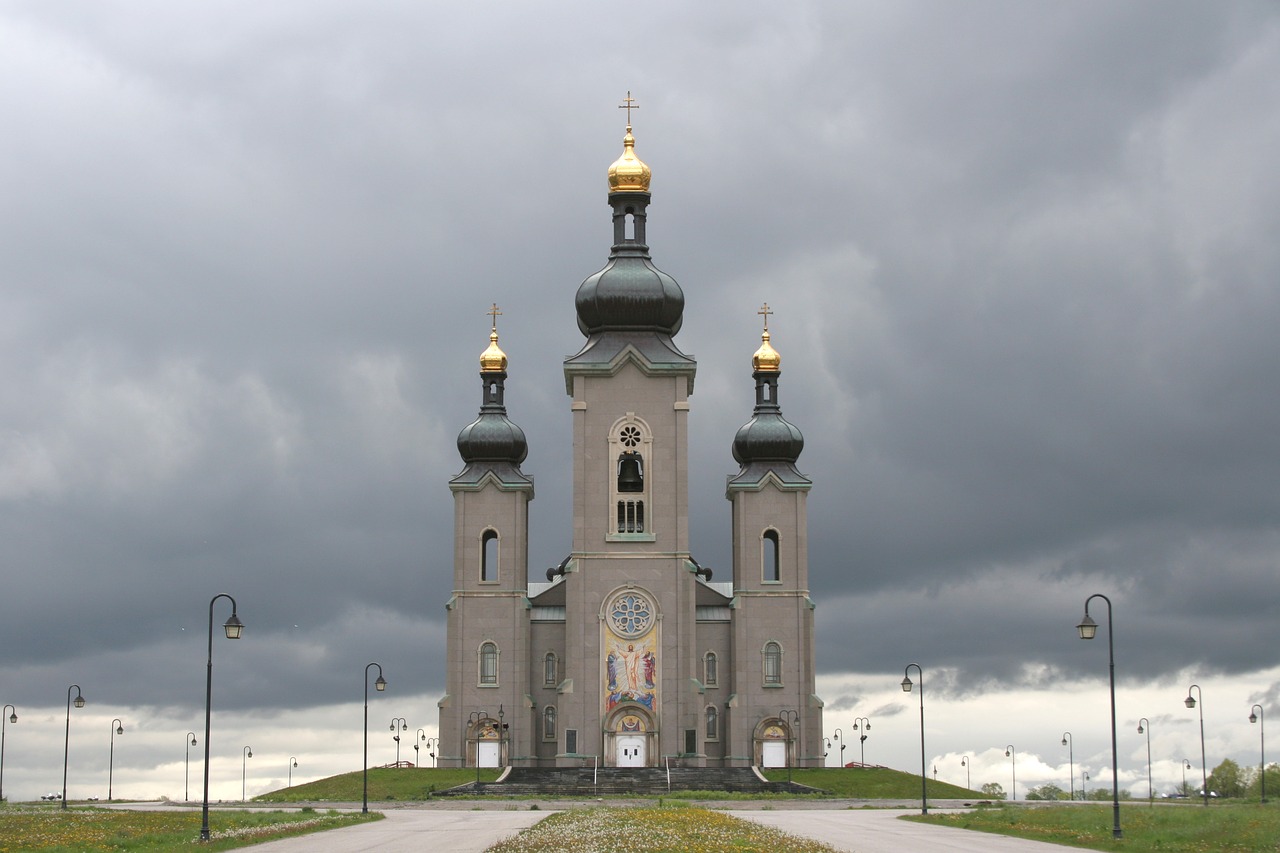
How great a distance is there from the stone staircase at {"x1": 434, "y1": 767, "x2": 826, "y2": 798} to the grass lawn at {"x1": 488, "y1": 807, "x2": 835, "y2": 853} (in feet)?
82.3

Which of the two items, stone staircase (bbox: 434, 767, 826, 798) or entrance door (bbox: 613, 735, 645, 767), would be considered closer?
stone staircase (bbox: 434, 767, 826, 798)

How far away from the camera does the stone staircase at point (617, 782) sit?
236ft

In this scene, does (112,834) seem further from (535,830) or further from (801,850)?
(801,850)

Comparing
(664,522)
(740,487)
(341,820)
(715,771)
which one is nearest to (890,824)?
(341,820)

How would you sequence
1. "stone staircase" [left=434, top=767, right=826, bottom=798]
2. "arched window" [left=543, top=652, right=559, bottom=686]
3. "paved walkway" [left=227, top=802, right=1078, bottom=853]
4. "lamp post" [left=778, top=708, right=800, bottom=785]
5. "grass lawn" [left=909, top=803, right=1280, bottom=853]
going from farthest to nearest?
"arched window" [left=543, top=652, right=559, bottom=686] → "lamp post" [left=778, top=708, right=800, bottom=785] → "stone staircase" [left=434, top=767, right=826, bottom=798] → "grass lawn" [left=909, top=803, right=1280, bottom=853] → "paved walkway" [left=227, top=802, right=1078, bottom=853]

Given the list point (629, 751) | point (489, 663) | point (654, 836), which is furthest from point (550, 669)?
point (654, 836)

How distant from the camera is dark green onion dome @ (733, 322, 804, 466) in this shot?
89.0 meters

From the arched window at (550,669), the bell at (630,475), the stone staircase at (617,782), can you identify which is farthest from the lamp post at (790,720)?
the bell at (630,475)

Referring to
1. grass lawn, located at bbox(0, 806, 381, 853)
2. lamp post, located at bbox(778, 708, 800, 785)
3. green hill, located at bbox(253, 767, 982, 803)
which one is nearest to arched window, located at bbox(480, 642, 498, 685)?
green hill, located at bbox(253, 767, 982, 803)

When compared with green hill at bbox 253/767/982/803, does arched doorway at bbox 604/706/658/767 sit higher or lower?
higher

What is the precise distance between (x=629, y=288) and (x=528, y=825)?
42.2 metres

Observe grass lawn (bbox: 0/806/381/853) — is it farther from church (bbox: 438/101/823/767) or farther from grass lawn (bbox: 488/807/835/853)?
church (bbox: 438/101/823/767)

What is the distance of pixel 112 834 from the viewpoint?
4003cm

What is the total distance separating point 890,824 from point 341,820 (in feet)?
47.9
